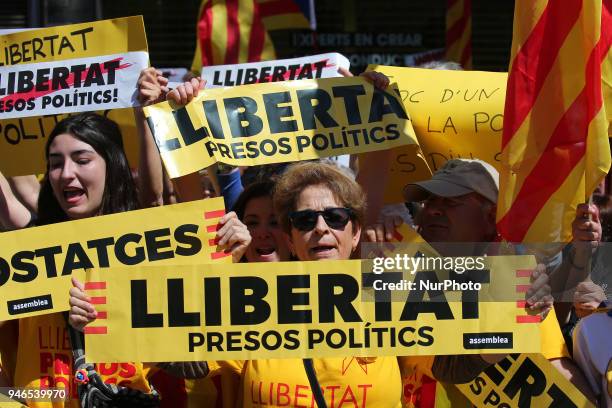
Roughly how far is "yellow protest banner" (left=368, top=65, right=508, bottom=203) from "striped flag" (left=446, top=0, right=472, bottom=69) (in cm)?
398

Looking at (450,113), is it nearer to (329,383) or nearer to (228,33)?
(329,383)

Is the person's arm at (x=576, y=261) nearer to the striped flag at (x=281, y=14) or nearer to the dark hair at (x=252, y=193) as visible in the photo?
the dark hair at (x=252, y=193)

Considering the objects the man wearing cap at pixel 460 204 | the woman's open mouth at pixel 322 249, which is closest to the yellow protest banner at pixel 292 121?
the man wearing cap at pixel 460 204

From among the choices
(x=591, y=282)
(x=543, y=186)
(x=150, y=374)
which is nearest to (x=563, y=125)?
(x=543, y=186)

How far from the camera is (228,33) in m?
7.09

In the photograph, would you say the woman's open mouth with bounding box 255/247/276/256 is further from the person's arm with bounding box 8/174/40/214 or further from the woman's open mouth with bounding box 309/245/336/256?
the person's arm with bounding box 8/174/40/214

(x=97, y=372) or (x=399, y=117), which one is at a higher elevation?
(x=399, y=117)

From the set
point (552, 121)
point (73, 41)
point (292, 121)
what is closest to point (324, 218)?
point (292, 121)

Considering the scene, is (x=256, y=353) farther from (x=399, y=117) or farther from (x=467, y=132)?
(x=467, y=132)

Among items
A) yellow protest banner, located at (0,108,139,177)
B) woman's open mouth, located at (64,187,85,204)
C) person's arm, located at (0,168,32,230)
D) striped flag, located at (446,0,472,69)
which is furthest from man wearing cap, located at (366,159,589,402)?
striped flag, located at (446,0,472,69)

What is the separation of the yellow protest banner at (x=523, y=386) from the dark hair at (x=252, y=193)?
40.3 inches

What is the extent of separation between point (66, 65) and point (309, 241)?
5.08 ft

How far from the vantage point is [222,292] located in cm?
351

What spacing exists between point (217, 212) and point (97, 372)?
0.63 metres
